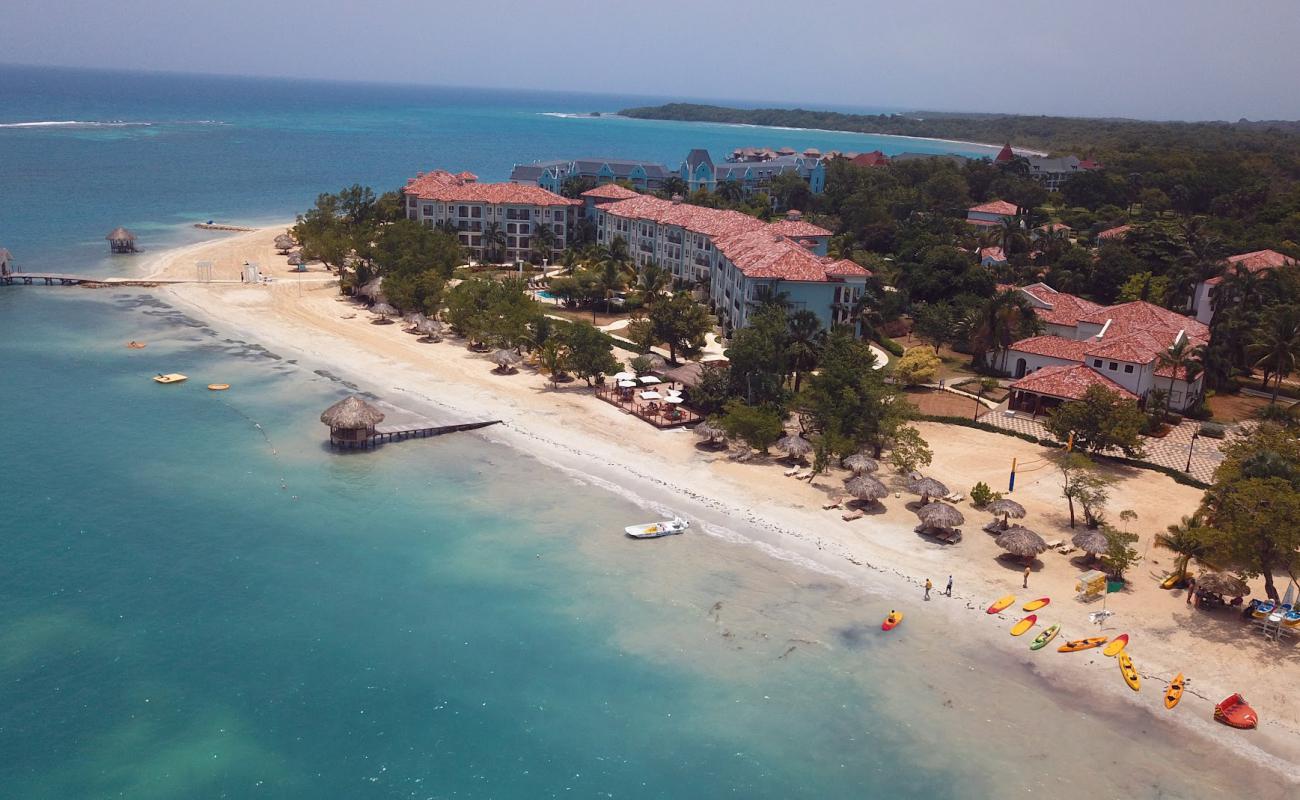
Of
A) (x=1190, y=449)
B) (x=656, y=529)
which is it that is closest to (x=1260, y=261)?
(x=1190, y=449)

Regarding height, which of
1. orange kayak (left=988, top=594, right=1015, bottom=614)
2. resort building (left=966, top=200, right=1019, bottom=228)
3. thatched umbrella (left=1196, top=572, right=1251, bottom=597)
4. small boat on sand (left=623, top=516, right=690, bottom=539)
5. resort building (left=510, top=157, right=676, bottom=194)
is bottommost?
orange kayak (left=988, top=594, right=1015, bottom=614)

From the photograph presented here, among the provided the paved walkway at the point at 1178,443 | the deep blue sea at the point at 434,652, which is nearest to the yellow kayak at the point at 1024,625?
the deep blue sea at the point at 434,652

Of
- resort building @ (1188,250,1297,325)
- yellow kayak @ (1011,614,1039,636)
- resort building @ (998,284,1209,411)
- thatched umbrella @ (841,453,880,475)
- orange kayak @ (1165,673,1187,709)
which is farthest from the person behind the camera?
resort building @ (1188,250,1297,325)

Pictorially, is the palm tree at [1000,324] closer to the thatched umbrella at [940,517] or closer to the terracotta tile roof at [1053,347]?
the terracotta tile roof at [1053,347]

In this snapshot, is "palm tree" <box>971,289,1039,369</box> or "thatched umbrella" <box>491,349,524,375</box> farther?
"palm tree" <box>971,289,1039,369</box>

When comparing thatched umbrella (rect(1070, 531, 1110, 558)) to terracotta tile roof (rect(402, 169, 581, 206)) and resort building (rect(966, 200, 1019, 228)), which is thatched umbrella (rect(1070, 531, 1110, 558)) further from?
resort building (rect(966, 200, 1019, 228))

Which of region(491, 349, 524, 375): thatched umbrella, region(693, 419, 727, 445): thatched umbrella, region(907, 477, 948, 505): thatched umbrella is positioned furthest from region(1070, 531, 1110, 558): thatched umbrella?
region(491, 349, 524, 375): thatched umbrella
